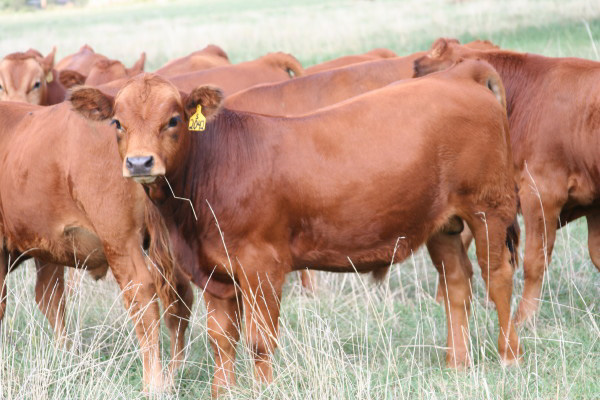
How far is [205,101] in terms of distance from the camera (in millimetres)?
4750

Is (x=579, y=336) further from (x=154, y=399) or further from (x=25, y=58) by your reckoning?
(x=25, y=58)

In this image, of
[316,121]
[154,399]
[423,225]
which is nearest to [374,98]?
[316,121]

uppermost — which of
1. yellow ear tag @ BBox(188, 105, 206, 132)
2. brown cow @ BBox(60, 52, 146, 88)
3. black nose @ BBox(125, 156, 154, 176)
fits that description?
yellow ear tag @ BBox(188, 105, 206, 132)

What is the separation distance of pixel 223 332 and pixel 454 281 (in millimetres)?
1506

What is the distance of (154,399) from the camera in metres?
4.91

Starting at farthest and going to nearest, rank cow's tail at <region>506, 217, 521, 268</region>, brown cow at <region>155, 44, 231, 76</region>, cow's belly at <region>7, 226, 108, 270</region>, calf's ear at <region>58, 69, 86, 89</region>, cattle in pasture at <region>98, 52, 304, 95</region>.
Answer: brown cow at <region>155, 44, 231, 76</region> → calf's ear at <region>58, 69, 86, 89</region> → cattle in pasture at <region>98, 52, 304, 95</region> → cow's tail at <region>506, 217, 521, 268</region> → cow's belly at <region>7, 226, 108, 270</region>

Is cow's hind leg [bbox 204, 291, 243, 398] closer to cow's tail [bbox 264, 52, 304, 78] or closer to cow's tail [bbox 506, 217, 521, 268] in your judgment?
cow's tail [bbox 506, 217, 521, 268]

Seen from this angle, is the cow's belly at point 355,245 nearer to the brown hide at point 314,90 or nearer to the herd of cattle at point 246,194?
the herd of cattle at point 246,194

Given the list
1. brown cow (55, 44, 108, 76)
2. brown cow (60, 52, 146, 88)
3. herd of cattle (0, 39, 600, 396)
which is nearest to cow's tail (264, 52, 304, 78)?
brown cow (60, 52, 146, 88)

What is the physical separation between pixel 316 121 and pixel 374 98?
1.24 ft

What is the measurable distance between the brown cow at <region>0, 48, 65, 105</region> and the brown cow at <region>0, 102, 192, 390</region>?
3570mm

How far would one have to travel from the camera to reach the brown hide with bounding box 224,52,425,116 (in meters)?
7.32

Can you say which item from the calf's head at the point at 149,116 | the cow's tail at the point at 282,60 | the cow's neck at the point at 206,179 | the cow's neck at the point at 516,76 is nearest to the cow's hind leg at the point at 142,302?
the cow's neck at the point at 206,179

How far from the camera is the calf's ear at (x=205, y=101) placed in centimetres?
472
